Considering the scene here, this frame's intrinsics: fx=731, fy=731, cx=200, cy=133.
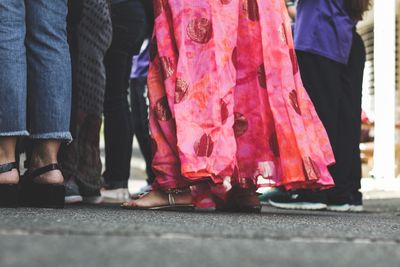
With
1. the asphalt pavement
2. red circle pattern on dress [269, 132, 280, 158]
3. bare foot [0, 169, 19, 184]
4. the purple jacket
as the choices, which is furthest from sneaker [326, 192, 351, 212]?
the asphalt pavement

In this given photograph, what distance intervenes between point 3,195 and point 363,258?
4.15ft

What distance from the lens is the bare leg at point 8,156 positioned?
206cm

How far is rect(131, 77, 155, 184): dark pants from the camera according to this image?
3.71m

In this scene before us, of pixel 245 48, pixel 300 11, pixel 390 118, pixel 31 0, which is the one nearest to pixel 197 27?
pixel 245 48

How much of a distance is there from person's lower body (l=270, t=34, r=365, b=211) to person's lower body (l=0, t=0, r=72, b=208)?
1297mm

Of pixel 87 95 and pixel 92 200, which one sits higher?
pixel 87 95

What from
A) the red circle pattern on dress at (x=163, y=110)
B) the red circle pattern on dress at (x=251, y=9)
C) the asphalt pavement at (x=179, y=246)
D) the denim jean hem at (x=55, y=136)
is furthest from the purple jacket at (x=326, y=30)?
the asphalt pavement at (x=179, y=246)

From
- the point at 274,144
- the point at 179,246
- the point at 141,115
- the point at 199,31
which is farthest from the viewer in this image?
the point at 141,115

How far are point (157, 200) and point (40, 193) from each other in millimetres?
368

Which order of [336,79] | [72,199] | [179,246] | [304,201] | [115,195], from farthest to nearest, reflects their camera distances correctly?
[304,201], [336,79], [115,195], [72,199], [179,246]

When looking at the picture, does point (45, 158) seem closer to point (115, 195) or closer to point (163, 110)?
point (163, 110)

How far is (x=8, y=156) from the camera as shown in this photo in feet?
6.83

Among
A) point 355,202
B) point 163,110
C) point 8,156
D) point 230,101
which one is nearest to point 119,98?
point 163,110

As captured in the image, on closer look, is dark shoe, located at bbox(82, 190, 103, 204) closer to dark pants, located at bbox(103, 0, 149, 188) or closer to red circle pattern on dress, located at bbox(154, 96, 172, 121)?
dark pants, located at bbox(103, 0, 149, 188)
